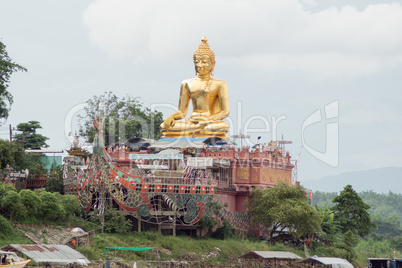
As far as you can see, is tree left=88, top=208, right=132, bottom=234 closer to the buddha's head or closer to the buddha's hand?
the buddha's hand

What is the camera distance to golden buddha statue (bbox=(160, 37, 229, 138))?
152ft

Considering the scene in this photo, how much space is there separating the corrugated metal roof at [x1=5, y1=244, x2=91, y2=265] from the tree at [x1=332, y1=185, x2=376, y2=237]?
2235cm

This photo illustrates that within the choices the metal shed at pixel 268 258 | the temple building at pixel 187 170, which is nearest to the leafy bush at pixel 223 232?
the temple building at pixel 187 170

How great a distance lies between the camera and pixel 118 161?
143 ft

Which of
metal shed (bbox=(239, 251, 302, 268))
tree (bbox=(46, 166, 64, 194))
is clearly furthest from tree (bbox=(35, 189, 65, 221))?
metal shed (bbox=(239, 251, 302, 268))

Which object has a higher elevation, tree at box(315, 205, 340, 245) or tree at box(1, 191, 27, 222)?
tree at box(1, 191, 27, 222)

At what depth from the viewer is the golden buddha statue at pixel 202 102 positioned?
4634cm

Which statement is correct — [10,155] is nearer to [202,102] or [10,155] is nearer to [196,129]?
[196,129]

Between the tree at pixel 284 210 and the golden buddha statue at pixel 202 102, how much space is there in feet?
17.9

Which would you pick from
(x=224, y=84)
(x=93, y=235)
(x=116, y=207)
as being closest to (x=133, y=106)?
(x=224, y=84)

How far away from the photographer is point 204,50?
47375 millimetres

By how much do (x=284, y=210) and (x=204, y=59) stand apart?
10668mm

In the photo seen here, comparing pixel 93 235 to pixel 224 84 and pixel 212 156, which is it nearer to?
pixel 212 156

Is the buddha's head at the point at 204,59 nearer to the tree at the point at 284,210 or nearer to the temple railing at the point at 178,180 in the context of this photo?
the tree at the point at 284,210
